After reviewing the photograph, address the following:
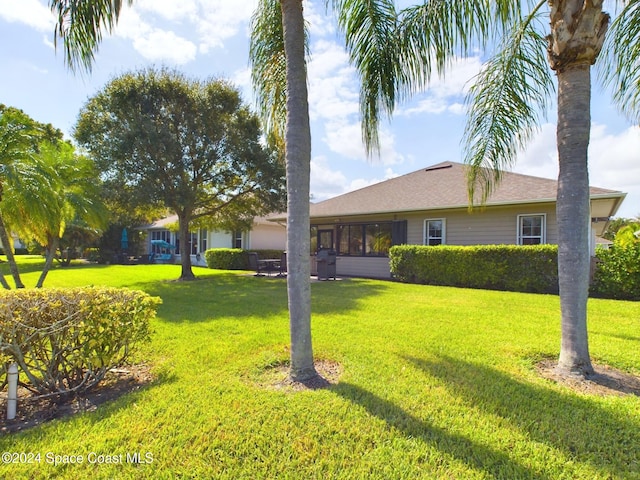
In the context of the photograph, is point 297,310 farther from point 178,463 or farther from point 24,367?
point 24,367

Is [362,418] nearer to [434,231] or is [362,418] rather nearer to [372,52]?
[372,52]

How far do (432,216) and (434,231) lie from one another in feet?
2.04

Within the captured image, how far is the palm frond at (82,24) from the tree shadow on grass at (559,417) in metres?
5.90

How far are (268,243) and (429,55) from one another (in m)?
20.9

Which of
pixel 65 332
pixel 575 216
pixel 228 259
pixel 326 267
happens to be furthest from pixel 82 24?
pixel 228 259

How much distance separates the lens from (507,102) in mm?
5703

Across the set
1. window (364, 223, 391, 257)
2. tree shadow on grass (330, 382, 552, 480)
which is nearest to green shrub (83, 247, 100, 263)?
window (364, 223, 391, 257)

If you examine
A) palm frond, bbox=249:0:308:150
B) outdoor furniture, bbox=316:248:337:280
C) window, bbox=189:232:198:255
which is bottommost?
outdoor furniture, bbox=316:248:337:280

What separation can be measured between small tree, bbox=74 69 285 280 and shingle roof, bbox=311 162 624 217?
157 inches

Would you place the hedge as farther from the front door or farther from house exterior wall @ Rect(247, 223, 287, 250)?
the front door

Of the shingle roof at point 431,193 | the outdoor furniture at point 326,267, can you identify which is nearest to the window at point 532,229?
the shingle roof at point 431,193

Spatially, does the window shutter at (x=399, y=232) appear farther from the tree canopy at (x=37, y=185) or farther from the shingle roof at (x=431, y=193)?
the tree canopy at (x=37, y=185)

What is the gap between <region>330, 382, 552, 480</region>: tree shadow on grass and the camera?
8.00ft

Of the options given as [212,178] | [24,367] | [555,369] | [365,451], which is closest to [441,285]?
[555,369]
